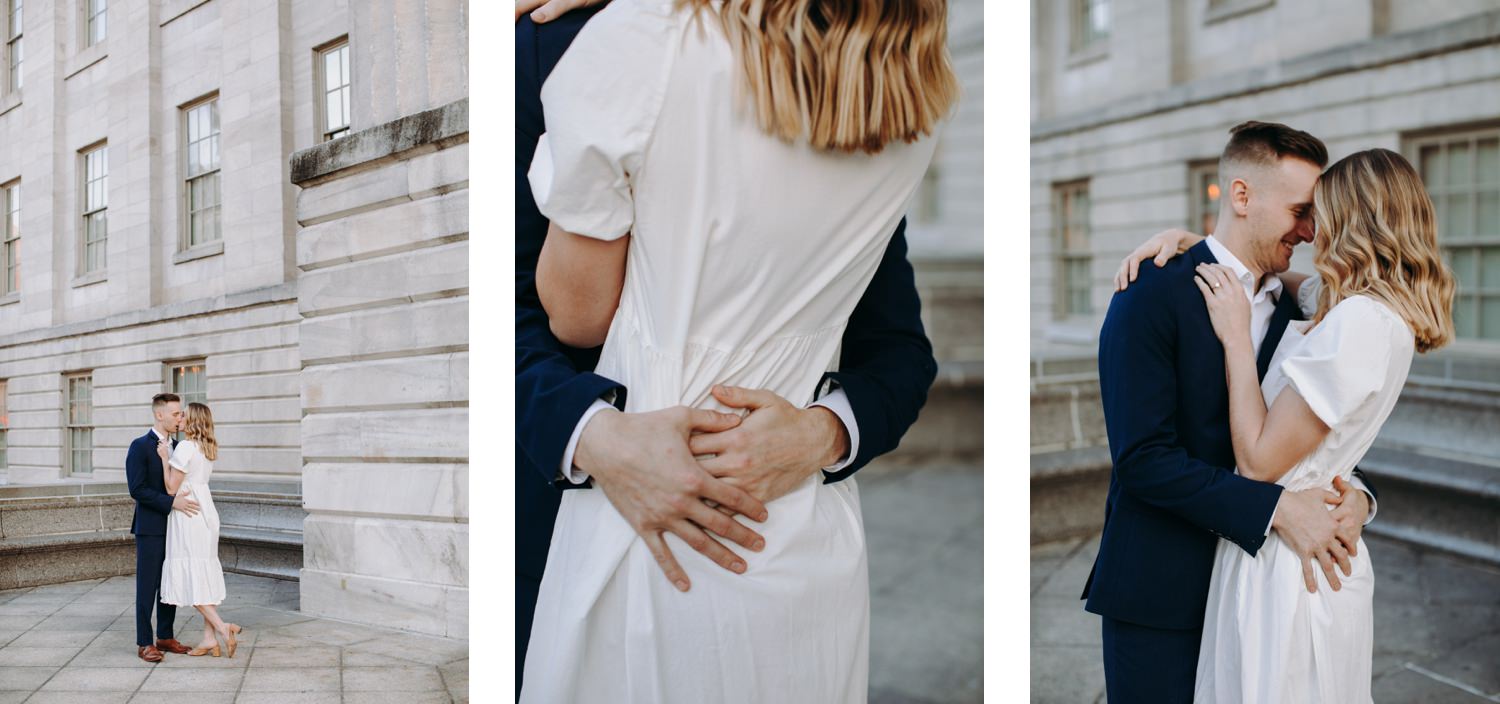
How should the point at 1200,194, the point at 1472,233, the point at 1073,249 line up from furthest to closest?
1. the point at 1200,194
2. the point at 1073,249
3. the point at 1472,233

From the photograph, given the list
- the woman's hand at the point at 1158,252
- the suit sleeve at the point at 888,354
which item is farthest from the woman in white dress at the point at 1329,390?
the suit sleeve at the point at 888,354

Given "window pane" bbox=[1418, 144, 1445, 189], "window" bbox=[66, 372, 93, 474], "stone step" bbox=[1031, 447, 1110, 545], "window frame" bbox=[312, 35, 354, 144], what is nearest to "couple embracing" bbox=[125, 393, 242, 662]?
"window" bbox=[66, 372, 93, 474]

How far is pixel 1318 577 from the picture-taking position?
5.28ft

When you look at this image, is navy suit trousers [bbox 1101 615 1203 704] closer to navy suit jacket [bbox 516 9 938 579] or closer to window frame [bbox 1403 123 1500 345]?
navy suit jacket [bbox 516 9 938 579]

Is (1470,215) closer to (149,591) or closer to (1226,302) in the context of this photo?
(1226,302)

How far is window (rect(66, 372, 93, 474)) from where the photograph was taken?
95.7 inches

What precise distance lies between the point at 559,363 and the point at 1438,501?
349cm

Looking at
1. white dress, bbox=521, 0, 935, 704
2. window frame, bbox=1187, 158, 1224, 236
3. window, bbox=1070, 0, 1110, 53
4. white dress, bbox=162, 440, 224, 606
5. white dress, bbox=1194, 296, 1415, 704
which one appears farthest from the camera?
window frame, bbox=1187, 158, 1224, 236

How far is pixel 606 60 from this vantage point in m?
1.00

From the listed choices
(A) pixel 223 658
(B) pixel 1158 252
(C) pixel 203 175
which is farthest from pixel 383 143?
(B) pixel 1158 252

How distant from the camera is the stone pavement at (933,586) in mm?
1694

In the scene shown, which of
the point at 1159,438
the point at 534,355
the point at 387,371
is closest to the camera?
the point at 534,355

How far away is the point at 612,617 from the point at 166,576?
6.36ft

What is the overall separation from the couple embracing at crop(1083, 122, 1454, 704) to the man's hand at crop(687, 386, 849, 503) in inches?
33.2
